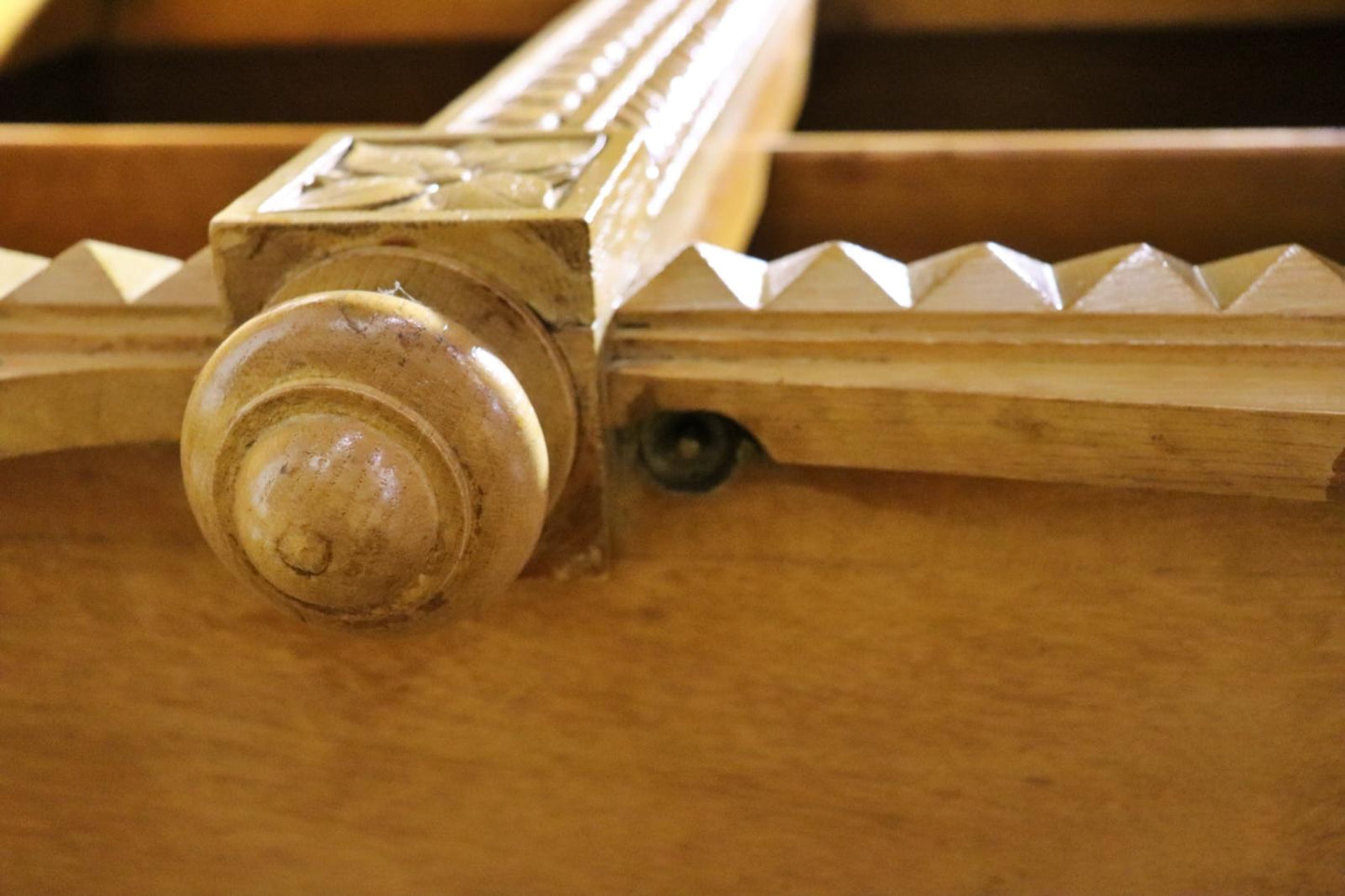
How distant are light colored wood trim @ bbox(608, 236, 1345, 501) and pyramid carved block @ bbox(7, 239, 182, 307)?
267 mm

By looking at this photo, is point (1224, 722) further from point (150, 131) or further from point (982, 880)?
point (150, 131)

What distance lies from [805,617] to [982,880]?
195 mm

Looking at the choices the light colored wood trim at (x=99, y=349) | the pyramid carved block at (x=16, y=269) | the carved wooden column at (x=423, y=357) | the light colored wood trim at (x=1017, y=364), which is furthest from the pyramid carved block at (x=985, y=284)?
the pyramid carved block at (x=16, y=269)

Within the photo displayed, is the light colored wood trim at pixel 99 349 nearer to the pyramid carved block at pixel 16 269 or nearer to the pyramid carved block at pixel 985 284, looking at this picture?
the pyramid carved block at pixel 16 269

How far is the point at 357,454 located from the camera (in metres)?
0.46

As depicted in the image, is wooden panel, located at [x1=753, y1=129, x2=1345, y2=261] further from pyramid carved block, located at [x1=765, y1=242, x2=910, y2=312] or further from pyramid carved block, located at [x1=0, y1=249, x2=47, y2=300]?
pyramid carved block, located at [x1=0, y1=249, x2=47, y2=300]

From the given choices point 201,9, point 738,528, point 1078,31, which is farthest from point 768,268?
point 201,9

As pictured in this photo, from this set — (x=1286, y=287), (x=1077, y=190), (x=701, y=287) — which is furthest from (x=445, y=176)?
(x=1077, y=190)

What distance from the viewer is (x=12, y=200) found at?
102cm

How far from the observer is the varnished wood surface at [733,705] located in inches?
24.3

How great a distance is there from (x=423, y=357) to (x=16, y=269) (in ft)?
1.10

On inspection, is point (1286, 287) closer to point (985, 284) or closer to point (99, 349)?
point (985, 284)

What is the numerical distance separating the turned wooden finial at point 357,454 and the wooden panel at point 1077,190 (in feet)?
1.85

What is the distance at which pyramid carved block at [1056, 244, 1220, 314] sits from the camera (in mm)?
555
